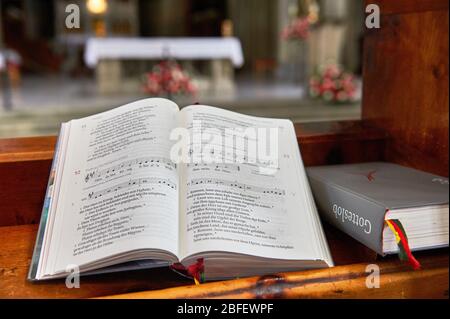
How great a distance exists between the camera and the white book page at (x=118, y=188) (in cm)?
57

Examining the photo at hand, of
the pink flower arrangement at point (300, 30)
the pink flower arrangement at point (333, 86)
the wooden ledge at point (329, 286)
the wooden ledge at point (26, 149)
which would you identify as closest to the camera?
the wooden ledge at point (329, 286)

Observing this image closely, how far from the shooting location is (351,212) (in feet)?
2.16

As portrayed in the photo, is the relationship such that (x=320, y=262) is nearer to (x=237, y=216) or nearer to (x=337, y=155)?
(x=237, y=216)

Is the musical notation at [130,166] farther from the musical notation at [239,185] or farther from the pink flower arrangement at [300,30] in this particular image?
the pink flower arrangement at [300,30]

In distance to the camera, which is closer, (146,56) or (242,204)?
(242,204)

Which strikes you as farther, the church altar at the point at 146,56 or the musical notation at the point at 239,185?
the church altar at the point at 146,56

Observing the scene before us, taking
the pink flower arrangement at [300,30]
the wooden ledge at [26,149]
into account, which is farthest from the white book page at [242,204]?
the pink flower arrangement at [300,30]

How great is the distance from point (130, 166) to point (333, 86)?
196 inches

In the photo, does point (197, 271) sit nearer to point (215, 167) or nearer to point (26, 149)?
point (215, 167)

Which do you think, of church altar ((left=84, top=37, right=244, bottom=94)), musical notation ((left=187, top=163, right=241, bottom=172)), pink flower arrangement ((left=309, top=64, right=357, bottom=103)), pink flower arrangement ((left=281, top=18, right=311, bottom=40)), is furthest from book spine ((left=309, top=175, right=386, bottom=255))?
pink flower arrangement ((left=281, top=18, right=311, bottom=40))

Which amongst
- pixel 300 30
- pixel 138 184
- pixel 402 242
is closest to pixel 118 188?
pixel 138 184

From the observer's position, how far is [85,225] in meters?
0.61

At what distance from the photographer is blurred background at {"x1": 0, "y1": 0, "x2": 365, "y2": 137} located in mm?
5148

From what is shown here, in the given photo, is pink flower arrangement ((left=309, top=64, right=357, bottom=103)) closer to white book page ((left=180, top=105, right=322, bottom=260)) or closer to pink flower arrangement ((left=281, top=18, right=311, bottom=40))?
pink flower arrangement ((left=281, top=18, right=311, bottom=40))
